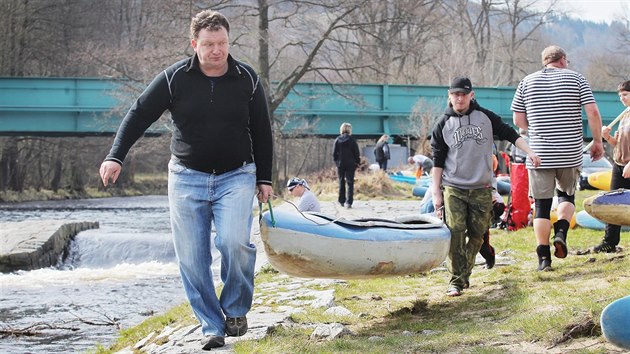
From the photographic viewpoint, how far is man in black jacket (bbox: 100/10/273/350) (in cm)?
607

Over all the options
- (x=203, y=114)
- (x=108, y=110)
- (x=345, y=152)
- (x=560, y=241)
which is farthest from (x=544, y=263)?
(x=108, y=110)

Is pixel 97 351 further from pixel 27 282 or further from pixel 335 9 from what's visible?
pixel 335 9

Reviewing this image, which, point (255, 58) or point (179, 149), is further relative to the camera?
point (255, 58)

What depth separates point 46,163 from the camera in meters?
52.6

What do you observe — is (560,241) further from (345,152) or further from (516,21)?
(516,21)

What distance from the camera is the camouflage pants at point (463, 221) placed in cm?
786

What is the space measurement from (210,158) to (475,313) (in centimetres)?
218

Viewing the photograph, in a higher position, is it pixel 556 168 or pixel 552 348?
pixel 556 168

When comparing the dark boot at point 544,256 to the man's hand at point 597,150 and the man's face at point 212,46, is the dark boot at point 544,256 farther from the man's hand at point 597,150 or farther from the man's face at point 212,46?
the man's face at point 212,46

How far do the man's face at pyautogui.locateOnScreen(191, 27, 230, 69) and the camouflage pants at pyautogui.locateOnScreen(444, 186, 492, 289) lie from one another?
8.70ft

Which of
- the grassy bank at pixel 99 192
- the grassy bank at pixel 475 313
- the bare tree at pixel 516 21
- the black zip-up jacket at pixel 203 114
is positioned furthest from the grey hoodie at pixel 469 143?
the bare tree at pixel 516 21

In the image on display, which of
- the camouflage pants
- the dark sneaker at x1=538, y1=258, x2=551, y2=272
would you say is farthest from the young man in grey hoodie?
the dark sneaker at x1=538, y1=258, x2=551, y2=272

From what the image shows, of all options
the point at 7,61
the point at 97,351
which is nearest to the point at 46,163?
the point at 7,61

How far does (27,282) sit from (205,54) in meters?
9.69
